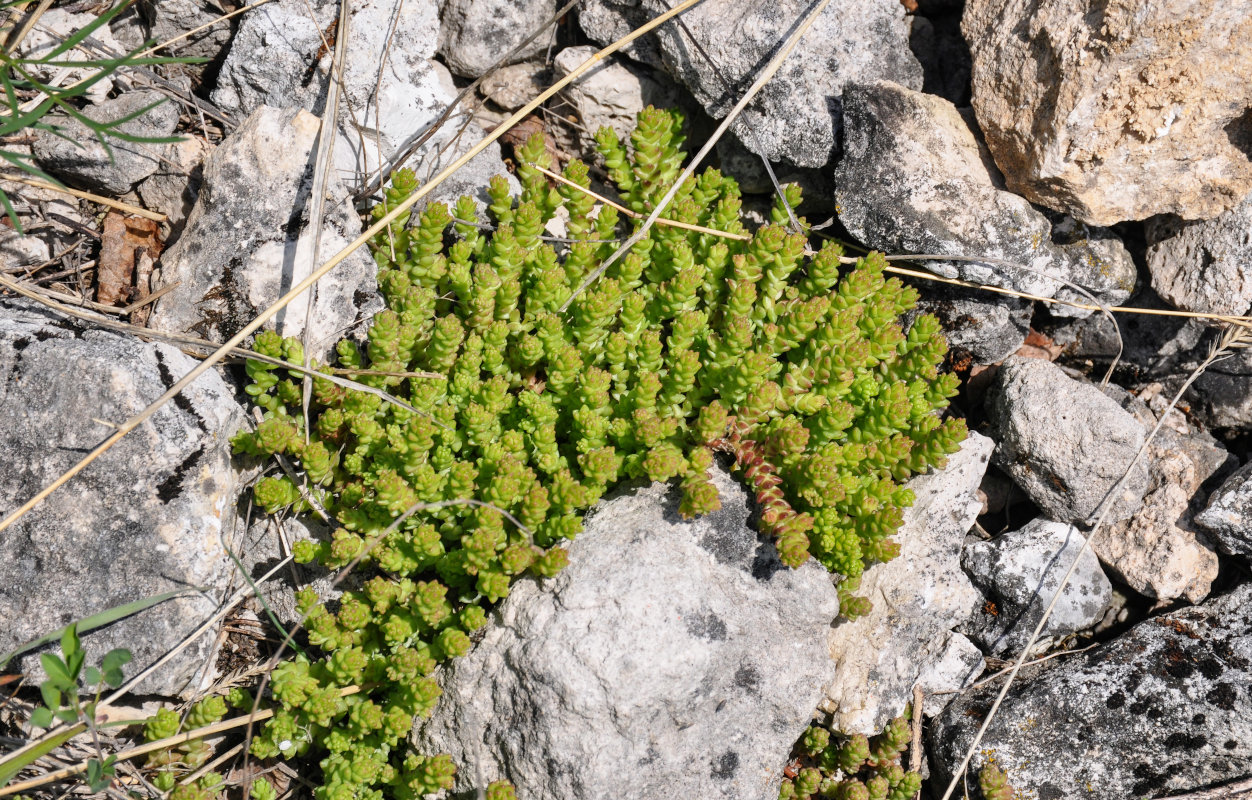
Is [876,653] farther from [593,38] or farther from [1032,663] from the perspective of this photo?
[593,38]

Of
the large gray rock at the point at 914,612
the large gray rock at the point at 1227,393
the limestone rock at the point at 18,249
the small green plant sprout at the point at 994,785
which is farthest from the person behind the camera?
the large gray rock at the point at 1227,393

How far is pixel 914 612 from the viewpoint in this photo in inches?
162

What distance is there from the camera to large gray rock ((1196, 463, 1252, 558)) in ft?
13.7

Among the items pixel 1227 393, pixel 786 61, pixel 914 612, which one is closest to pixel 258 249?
pixel 786 61

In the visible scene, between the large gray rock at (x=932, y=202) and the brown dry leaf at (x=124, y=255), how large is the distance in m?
3.39

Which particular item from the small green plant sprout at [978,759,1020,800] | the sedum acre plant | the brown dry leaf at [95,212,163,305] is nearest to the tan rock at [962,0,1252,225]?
the sedum acre plant

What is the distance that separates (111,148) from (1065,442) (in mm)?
4735

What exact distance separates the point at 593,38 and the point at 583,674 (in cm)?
325

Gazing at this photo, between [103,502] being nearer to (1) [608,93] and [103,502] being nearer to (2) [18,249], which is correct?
(2) [18,249]

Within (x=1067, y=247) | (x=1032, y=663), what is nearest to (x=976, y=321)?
(x=1067, y=247)

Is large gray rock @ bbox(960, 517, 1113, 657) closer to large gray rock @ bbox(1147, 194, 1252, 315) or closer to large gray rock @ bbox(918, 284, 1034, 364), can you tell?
large gray rock @ bbox(918, 284, 1034, 364)

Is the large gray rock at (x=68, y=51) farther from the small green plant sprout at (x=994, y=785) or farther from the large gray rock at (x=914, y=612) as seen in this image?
the small green plant sprout at (x=994, y=785)

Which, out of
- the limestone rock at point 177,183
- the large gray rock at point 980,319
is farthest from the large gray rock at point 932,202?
the limestone rock at point 177,183

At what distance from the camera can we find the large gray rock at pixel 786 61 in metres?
4.39
